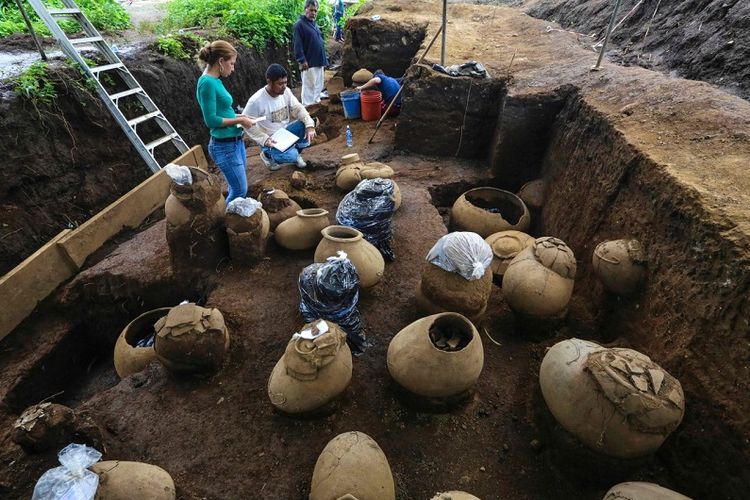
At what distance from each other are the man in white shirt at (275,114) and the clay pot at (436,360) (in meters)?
3.25

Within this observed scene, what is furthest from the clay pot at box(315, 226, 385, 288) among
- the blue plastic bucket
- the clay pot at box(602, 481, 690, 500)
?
the blue plastic bucket

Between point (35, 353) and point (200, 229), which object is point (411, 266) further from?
point (35, 353)

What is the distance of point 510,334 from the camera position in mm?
2979

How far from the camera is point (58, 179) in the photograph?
13.4 ft

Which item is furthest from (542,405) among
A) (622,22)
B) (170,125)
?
(622,22)

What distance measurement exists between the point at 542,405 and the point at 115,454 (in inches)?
103

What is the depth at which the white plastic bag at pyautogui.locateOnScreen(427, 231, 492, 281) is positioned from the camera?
2.51 metres

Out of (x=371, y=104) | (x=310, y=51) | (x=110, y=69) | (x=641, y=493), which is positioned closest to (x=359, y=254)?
(x=641, y=493)

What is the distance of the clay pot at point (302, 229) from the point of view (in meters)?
3.55

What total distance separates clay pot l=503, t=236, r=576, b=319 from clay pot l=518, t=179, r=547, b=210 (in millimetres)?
1678

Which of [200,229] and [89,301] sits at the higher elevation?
[200,229]

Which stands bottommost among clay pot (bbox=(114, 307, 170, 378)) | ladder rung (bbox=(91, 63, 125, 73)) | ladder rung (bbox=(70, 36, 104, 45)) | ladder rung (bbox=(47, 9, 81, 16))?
clay pot (bbox=(114, 307, 170, 378))

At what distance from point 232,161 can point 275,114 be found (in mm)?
1117

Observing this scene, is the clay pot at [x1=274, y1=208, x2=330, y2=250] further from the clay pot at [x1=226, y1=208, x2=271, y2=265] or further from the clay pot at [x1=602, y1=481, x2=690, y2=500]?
the clay pot at [x1=602, y1=481, x2=690, y2=500]
